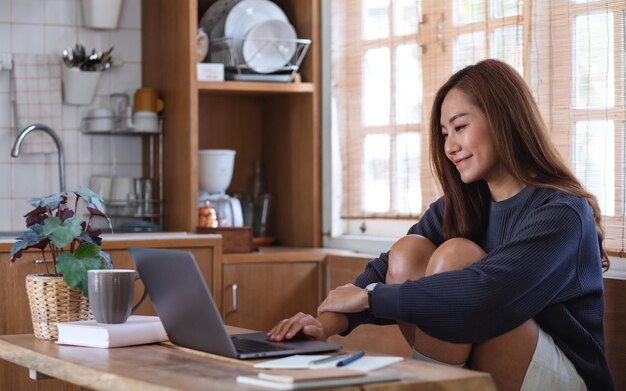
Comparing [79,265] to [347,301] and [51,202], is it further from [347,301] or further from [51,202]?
[347,301]

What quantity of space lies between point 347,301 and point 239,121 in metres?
2.02

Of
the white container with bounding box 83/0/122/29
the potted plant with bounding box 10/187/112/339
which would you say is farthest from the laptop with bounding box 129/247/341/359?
the white container with bounding box 83/0/122/29

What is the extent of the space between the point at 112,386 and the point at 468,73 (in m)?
1.21

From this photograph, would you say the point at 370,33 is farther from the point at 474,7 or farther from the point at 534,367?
the point at 534,367

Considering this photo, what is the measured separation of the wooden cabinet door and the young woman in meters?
0.98

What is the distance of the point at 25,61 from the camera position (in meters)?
3.73

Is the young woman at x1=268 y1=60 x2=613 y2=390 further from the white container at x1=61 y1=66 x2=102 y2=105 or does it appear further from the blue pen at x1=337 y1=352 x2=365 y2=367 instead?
the white container at x1=61 y1=66 x2=102 y2=105

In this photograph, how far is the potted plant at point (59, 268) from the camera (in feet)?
6.63

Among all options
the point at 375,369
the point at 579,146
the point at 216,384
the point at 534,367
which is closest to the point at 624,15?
the point at 579,146

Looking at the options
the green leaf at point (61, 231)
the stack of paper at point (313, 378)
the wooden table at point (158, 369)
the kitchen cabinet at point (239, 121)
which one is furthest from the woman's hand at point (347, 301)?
the kitchen cabinet at point (239, 121)

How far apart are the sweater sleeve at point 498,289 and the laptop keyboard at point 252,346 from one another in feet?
1.21

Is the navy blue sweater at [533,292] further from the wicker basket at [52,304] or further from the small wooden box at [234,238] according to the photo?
the small wooden box at [234,238]

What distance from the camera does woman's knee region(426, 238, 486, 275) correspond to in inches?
84.2

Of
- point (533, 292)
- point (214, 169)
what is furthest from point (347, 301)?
point (214, 169)
